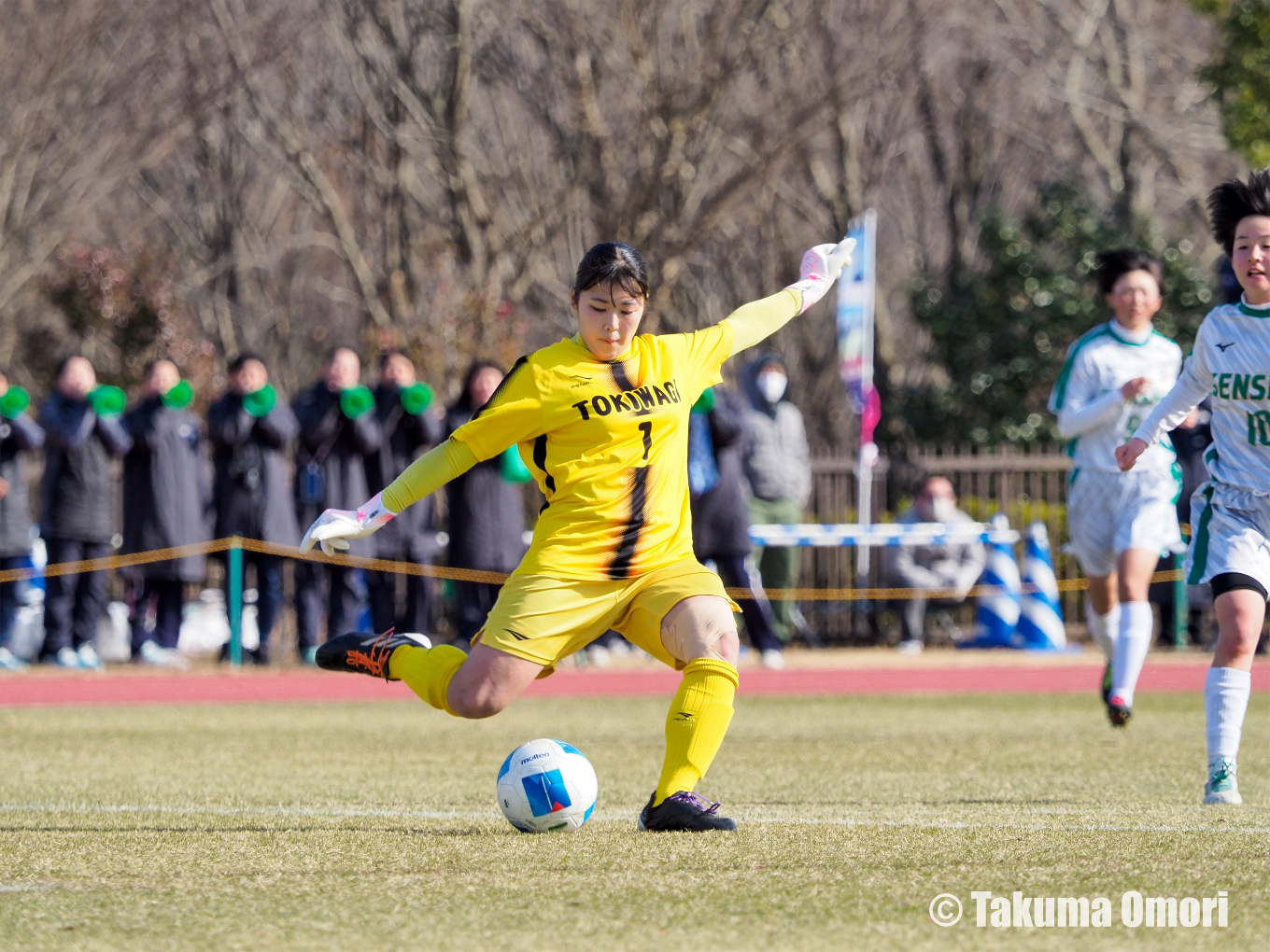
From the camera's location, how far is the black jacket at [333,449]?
15.9 meters

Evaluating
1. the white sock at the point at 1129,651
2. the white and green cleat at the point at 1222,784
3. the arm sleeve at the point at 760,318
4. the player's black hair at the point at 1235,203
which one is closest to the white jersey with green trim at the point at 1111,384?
the white sock at the point at 1129,651

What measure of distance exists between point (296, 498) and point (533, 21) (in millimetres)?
9635

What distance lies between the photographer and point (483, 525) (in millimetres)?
16078

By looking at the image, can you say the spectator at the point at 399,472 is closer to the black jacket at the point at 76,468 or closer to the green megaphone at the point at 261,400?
the green megaphone at the point at 261,400

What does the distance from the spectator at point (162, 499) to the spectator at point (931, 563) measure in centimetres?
679

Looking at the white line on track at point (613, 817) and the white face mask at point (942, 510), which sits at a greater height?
the white face mask at point (942, 510)

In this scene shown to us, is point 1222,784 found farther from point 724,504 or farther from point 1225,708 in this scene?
point 724,504

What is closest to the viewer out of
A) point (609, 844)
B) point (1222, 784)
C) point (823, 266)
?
point (609, 844)

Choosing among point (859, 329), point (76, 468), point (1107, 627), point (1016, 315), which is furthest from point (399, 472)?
point (1016, 315)

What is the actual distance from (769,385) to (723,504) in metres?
2.07

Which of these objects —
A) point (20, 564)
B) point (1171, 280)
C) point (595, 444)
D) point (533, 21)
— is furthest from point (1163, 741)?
point (533, 21)

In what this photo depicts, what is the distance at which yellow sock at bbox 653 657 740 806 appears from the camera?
244 inches

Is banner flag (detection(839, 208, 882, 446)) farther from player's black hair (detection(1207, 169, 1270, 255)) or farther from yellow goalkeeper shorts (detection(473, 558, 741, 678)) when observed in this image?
yellow goalkeeper shorts (detection(473, 558, 741, 678))

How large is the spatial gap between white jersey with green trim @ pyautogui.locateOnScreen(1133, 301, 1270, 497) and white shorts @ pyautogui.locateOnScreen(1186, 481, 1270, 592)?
2.0 inches
